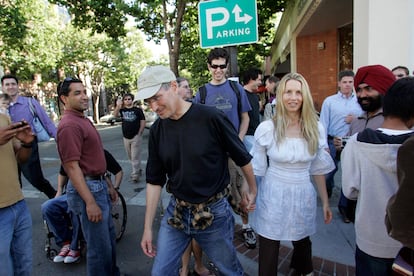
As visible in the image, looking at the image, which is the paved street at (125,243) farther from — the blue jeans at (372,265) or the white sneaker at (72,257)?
the blue jeans at (372,265)

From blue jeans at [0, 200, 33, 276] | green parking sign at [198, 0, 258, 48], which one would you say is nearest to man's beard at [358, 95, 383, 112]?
green parking sign at [198, 0, 258, 48]

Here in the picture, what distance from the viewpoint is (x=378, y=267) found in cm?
190

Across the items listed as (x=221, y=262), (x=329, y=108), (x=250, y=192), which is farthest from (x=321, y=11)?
(x=221, y=262)

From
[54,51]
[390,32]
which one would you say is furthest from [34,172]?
[54,51]

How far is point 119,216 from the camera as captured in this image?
4266 millimetres

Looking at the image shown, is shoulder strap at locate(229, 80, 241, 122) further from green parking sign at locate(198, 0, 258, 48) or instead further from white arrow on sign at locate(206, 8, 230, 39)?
white arrow on sign at locate(206, 8, 230, 39)

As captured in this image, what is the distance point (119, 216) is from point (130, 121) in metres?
3.02

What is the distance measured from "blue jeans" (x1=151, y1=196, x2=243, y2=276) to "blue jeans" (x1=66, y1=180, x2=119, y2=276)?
0.77 m

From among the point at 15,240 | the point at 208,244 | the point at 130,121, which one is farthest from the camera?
the point at 130,121

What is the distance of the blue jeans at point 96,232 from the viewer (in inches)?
107

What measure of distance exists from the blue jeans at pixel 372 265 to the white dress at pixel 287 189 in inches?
22.6

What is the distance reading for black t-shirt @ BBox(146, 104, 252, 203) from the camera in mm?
2102

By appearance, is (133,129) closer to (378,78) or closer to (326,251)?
(326,251)

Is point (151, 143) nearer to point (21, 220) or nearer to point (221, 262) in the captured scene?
point (221, 262)
